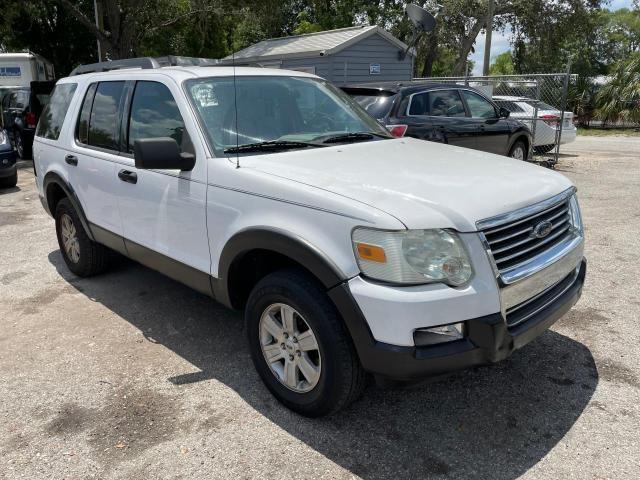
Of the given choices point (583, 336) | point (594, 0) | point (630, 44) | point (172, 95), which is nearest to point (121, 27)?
point (172, 95)

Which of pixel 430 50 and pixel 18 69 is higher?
pixel 430 50

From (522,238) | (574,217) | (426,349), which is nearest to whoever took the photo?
(426,349)

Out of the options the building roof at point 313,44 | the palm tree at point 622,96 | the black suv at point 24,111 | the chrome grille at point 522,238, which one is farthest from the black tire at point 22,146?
the palm tree at point 622,96

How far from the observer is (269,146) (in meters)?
3.47

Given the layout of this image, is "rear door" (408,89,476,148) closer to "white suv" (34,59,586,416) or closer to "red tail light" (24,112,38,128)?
"white suv" (34,59,586,416)

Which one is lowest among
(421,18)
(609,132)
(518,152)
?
(609,132)

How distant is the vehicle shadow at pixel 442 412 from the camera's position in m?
2.74

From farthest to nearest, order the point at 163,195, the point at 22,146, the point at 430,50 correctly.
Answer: the point at 430,50 < the point at 22,146 < the point at 163,195

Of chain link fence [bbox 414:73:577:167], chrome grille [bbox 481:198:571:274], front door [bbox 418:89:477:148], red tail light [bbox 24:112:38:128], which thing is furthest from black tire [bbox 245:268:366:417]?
red tail light [bbox 24:112:38:128]

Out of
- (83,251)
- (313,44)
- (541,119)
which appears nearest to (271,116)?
(83,251)

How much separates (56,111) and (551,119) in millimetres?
11237

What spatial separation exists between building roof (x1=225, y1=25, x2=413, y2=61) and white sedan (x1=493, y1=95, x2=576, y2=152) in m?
5.17

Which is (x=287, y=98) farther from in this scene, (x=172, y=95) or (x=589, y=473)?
(x=589, y=473)

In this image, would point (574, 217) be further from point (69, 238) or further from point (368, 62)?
point (368, 62)
